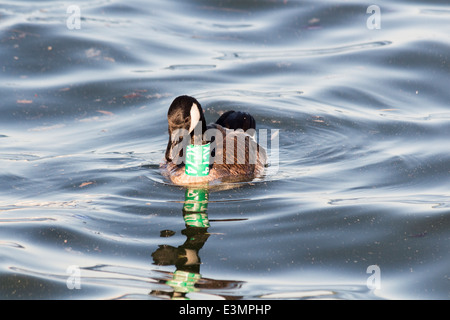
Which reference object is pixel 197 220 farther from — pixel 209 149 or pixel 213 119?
pixel 213 119

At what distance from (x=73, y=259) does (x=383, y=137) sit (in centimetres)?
548

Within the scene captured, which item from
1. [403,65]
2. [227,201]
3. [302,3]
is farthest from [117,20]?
[227,201]

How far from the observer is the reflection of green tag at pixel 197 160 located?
963 cm

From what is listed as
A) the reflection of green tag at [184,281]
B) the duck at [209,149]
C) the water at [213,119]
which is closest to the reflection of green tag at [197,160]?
the duck at [209,149]

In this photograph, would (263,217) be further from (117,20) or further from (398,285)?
(117,20)

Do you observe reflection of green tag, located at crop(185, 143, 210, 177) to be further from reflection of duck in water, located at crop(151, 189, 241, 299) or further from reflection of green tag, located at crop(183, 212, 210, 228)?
reflection of green tag, located at crop(183, 212, 210, 228)

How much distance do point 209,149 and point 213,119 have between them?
2.76 metres

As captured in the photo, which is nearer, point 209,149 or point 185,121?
point 185,121

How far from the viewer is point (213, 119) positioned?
12.6 meters

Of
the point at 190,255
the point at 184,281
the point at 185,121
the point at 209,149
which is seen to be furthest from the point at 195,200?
the point at 184,281

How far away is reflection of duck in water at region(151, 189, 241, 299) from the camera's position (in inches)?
276

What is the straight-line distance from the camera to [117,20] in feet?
55.9

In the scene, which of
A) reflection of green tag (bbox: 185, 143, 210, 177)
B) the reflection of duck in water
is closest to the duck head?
reflection of green tag (bbox: 185, 143, 210, 177)

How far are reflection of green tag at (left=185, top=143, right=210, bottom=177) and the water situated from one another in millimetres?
327
